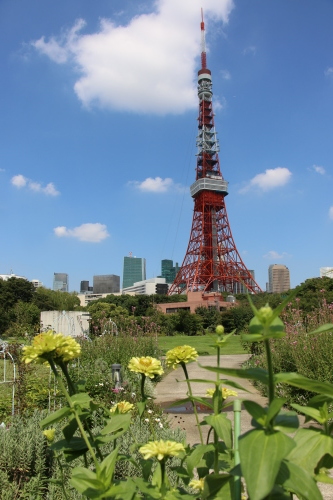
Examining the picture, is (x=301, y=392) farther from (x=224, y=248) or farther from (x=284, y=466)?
(x=224, y=248)

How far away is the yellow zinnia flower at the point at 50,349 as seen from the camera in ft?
3.05

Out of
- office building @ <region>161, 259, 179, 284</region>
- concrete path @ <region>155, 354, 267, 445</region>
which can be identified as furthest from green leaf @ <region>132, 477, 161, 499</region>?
office building @ <region>161, 259, 179, 284</region>

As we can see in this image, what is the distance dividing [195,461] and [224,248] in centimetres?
4710

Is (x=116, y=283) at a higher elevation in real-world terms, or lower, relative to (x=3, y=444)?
higher

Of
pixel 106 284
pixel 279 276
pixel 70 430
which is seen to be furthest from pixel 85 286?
pixel 70 430

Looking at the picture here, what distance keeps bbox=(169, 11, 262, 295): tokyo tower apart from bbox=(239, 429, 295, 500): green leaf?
43476 millimetres

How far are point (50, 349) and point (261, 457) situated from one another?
54cm

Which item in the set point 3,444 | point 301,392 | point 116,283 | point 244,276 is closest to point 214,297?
point 244,276

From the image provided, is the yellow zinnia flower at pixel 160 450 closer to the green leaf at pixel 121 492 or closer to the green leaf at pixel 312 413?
the green leaf at pixel 121 492

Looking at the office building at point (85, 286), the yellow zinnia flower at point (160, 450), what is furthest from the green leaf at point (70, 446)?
the office building at point (85, 286)

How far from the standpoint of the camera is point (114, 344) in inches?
310

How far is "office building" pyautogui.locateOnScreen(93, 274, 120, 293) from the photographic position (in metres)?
138

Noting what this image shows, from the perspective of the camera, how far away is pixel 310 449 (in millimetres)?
706

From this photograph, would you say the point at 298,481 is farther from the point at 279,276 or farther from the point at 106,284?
the point at 279,276
